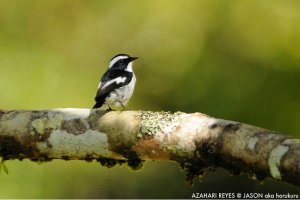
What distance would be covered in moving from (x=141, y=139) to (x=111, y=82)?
1.73 m

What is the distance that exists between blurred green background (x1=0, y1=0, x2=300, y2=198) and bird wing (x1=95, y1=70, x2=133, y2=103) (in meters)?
2.91

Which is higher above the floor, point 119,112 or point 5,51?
point 5,51

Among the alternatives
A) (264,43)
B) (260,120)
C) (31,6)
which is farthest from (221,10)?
(31,6)

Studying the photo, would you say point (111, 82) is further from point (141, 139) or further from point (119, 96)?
point (141, 139)

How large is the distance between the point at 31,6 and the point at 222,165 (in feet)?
25.8

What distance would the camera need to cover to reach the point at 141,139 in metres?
4.49

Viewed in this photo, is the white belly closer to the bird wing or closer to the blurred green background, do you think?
the bird wing

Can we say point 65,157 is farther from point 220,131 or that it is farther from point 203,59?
point 203,59

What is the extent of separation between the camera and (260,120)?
371 inches

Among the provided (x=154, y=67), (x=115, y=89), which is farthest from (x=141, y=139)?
(x=154, y=67)

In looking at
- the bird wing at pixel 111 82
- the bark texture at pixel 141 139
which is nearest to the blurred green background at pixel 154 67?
the bird wing at pixel 111 82

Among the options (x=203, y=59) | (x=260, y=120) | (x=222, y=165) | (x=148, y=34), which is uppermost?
(x=148, y=34)

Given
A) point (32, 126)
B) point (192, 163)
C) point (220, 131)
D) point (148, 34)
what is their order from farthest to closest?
point (148, 34)
point (32, 126)
point (192, 163)
point (220, 131)

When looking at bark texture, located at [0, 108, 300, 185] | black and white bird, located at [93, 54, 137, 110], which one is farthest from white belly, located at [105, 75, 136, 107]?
bark texture, located at [0, 108, 300, 185]
